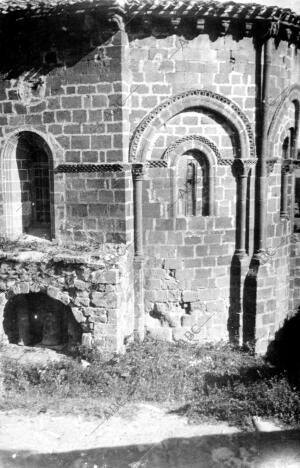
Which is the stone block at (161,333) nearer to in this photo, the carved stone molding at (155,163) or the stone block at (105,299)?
the stone block at (105,299)

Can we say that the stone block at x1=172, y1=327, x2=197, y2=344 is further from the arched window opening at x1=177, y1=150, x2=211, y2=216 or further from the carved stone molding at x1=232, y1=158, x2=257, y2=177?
the carved stone molding at x1=232, y1=158, x2=257, y2=177

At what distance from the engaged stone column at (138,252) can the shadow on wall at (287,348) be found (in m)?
3.17

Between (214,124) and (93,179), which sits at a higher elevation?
(214,124)

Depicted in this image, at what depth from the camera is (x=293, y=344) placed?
1031cm

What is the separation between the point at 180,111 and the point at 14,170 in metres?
4.18

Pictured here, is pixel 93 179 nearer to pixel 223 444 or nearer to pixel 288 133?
pixel 288 133

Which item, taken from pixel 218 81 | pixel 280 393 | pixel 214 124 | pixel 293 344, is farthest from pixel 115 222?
pixel 293 344

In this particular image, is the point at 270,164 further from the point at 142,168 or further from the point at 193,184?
the point at 142,168

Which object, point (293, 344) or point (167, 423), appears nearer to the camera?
point (167, 423)

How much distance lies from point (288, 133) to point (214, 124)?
7.63 ft

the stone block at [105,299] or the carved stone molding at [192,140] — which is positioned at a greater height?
the carved stone molding at [192,140]

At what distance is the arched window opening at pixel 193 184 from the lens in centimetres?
953

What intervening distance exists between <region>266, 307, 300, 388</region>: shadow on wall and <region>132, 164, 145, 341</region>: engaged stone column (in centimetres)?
317

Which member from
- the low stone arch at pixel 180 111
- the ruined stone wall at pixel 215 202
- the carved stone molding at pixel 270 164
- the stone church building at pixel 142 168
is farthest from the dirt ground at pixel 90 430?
the carved stone molding at pixel 270 164
